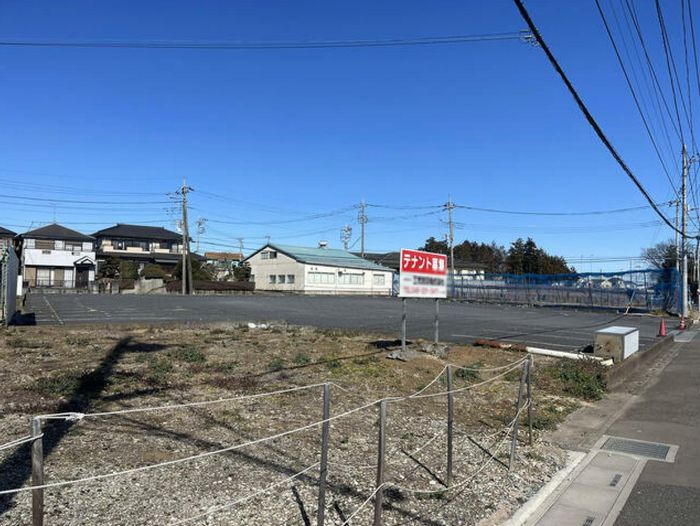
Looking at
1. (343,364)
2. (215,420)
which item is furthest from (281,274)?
(215,420)

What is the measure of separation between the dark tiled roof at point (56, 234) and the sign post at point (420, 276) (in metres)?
56.9

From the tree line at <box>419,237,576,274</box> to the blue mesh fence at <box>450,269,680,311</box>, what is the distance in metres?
36.5

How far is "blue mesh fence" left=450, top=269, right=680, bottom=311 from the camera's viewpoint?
32344mm

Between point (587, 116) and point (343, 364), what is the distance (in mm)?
5716

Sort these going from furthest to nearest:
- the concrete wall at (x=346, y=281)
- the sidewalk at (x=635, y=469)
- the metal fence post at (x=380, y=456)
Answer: the concrete wall at (x=346, y=281)
the sidewalk at (x=635, y=469)
the metal fence post at (x=380, y=456)

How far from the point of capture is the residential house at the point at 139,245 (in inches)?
2608

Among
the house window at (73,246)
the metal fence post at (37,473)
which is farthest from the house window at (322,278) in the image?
the metal fence post at (37,473)

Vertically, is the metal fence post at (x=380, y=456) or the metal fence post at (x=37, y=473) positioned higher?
the metal fence post at (x=37, y=473)

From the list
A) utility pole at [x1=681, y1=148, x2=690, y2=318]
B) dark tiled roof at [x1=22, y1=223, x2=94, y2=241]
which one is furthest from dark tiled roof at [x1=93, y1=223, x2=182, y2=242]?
utility pole at [x1=681, y1=148, x2=690, y2=318]

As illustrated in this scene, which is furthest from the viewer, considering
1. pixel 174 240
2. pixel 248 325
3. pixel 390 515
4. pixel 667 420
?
pixel 174 240

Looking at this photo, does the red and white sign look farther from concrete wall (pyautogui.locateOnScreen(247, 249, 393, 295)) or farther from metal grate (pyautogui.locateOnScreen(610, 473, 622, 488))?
concrete wall (pyautogui.locateOnScreen(247, 249, 393, 295))

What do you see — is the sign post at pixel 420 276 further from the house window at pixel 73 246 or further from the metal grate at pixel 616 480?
the house window at pixel 73 246

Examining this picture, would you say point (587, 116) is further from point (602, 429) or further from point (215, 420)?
point (215, 420)

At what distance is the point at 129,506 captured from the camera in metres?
3.84
